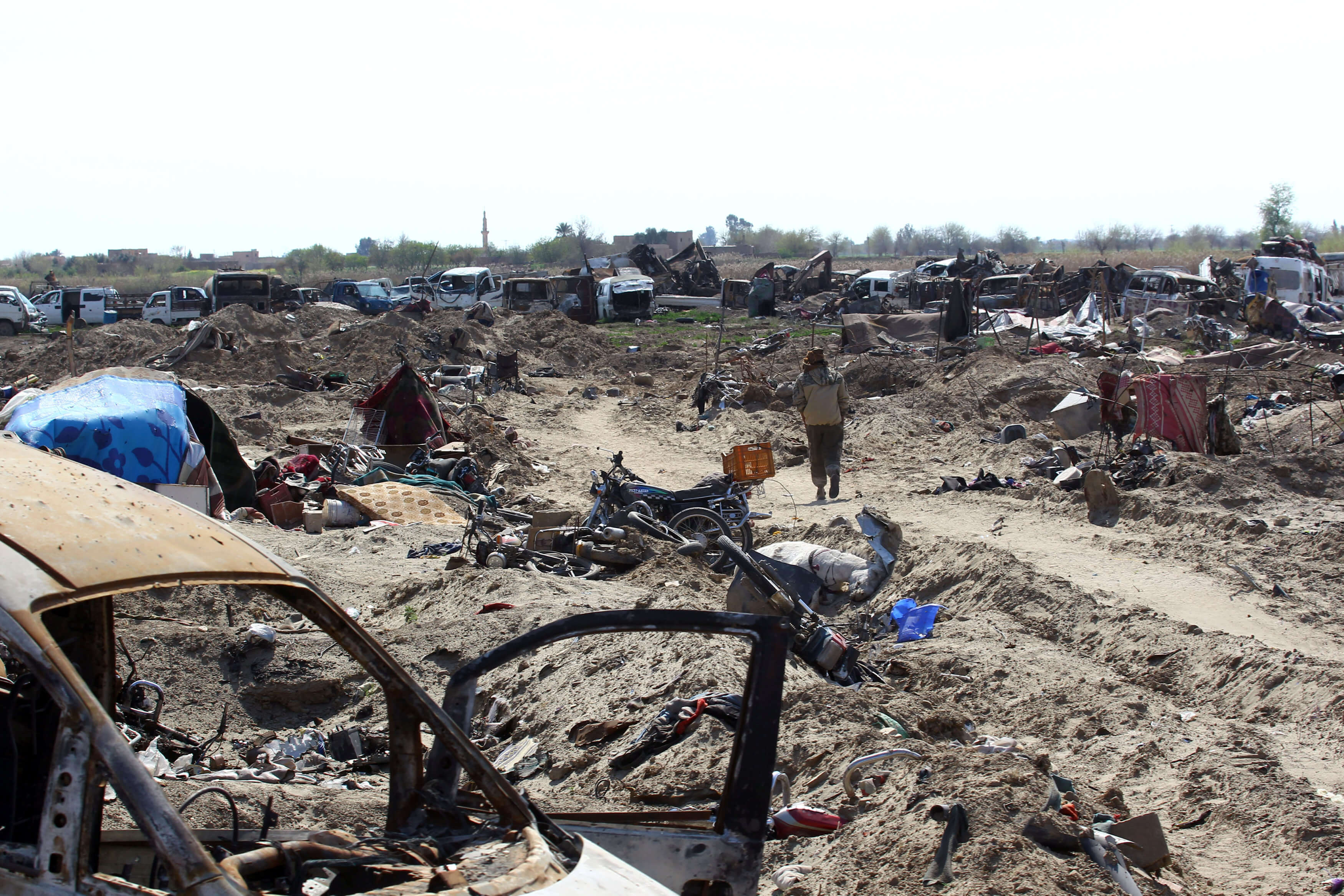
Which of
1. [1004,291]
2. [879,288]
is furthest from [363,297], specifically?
[1004,291]

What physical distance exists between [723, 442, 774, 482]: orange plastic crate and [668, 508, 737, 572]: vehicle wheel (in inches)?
23.3

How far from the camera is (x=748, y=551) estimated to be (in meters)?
8.68

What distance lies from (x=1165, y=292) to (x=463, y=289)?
21995 millimetres

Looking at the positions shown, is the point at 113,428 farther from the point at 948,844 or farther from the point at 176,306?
the point at 176,306

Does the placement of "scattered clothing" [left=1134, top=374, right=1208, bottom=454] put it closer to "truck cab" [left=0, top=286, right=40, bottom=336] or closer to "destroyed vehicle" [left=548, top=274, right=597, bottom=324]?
"destroyed vehicle" [left=548, top=274, right=597, bottom=324]

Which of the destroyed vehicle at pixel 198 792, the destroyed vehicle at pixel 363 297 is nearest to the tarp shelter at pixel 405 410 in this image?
the destroyed vehicle at pixel 198 792

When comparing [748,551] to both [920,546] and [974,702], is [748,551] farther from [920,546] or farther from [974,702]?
[974,702]

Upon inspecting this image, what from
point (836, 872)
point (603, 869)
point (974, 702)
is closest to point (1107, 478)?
point (974, 702)

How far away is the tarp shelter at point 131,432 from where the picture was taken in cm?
953

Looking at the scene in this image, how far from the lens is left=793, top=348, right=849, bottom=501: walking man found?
37.3ft

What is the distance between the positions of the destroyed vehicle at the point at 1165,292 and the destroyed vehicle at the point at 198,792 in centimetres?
2487

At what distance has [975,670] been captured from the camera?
6.28 metres

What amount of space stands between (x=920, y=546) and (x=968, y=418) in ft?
24.0

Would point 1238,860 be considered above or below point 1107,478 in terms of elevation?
below
